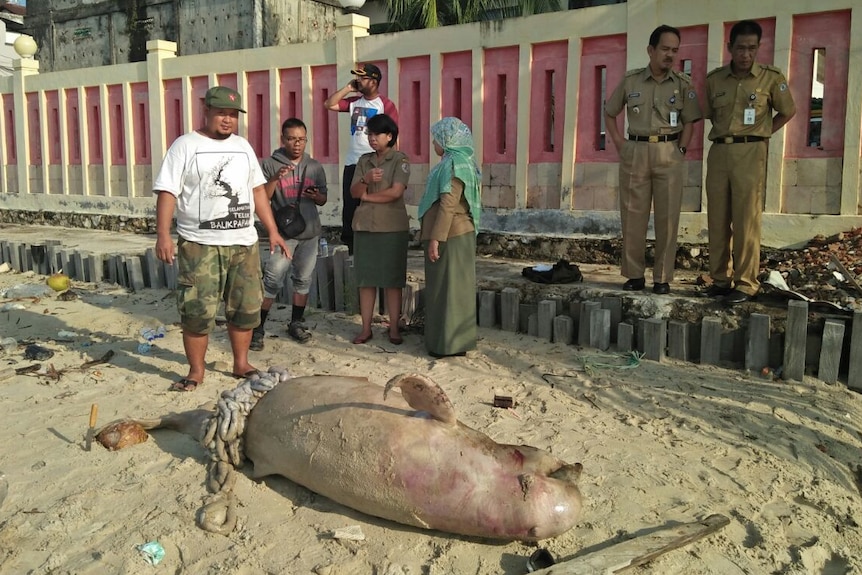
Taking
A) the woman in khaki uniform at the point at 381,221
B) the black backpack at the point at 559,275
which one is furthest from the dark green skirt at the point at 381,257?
the black backpack at the point at 559,275

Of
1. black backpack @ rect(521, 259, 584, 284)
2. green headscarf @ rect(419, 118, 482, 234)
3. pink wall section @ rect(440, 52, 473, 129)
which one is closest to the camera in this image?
green headscarf @ rect(419, 118, 482, 234)

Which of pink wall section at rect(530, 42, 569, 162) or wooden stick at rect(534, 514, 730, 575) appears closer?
wooden stick at rect(534, 514, 730, 575)

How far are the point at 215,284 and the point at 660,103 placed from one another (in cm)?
367

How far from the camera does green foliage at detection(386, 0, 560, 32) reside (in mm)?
16969

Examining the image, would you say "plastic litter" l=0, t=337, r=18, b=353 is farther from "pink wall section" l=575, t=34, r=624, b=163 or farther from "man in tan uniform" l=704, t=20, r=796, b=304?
"pink wall section" l=575, t=34, r=624, b=163

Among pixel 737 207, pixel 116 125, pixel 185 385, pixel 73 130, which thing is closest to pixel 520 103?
pixel 737 207

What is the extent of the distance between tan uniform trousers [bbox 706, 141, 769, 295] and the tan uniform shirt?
196 centimetres

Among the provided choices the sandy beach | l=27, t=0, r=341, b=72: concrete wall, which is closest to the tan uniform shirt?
the sandy beach

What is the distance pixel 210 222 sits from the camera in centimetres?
457

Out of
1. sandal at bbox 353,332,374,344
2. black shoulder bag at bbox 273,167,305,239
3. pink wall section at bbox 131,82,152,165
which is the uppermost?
pink wall section at bbox 131,82,152,165

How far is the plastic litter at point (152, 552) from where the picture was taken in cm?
295

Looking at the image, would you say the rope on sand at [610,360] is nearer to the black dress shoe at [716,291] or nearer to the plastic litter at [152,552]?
the black dress shoe at [716,291]

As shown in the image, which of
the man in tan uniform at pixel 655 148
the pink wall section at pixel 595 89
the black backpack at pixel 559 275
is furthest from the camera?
the pink wall section at pixel 595 89

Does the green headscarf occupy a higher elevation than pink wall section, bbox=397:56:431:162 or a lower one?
lower
